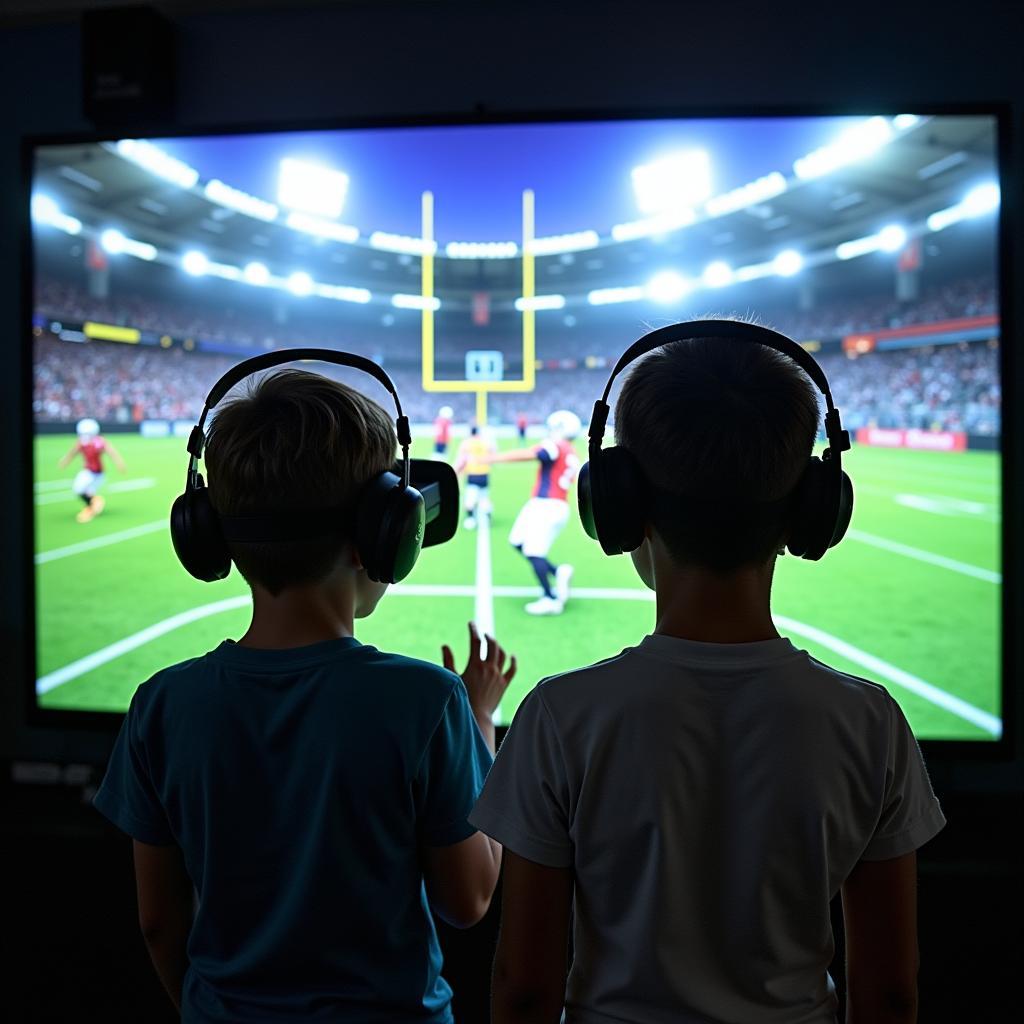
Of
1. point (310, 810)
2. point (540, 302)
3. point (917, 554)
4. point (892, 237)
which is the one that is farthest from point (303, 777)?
point (917, 554)

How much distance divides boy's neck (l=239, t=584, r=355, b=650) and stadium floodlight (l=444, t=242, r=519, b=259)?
2.15 m

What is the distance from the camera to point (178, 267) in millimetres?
3301

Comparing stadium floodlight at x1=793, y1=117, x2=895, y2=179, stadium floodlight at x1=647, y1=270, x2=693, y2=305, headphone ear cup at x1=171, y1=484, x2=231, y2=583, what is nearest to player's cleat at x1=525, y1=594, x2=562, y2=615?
stadium floodlight at x1=647, y1=270, x2=693, y2=305

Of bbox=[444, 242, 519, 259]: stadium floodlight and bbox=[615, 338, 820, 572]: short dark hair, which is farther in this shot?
bbox=[444, 242, 519, 259]: stadium floodlight

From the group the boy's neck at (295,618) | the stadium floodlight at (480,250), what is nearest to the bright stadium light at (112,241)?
the stadium floodlight at (480,250)

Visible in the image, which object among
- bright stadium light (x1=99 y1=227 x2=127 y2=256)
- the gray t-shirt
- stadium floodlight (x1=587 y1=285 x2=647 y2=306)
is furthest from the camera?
bright stadium light (x1=99 y1=227 x2=127 y2=256)

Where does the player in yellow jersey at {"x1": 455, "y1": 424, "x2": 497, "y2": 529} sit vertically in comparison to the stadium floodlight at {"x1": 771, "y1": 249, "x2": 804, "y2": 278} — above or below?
below

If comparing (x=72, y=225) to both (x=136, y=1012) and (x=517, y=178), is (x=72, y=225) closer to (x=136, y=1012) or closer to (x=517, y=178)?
(x=517, y=178)

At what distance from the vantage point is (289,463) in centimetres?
106

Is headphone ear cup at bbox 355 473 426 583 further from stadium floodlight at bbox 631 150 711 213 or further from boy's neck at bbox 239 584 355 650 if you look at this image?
stadium floodlight at bbox 631 150 711 213

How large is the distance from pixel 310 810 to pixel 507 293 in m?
2.39

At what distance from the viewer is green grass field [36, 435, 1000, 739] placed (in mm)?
2891

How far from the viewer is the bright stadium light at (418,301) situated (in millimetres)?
2908

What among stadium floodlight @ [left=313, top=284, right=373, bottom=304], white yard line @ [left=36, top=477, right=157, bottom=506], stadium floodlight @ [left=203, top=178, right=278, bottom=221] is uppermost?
stadium floodlight @ [left=203, top=178, right=278, bottom=221]
